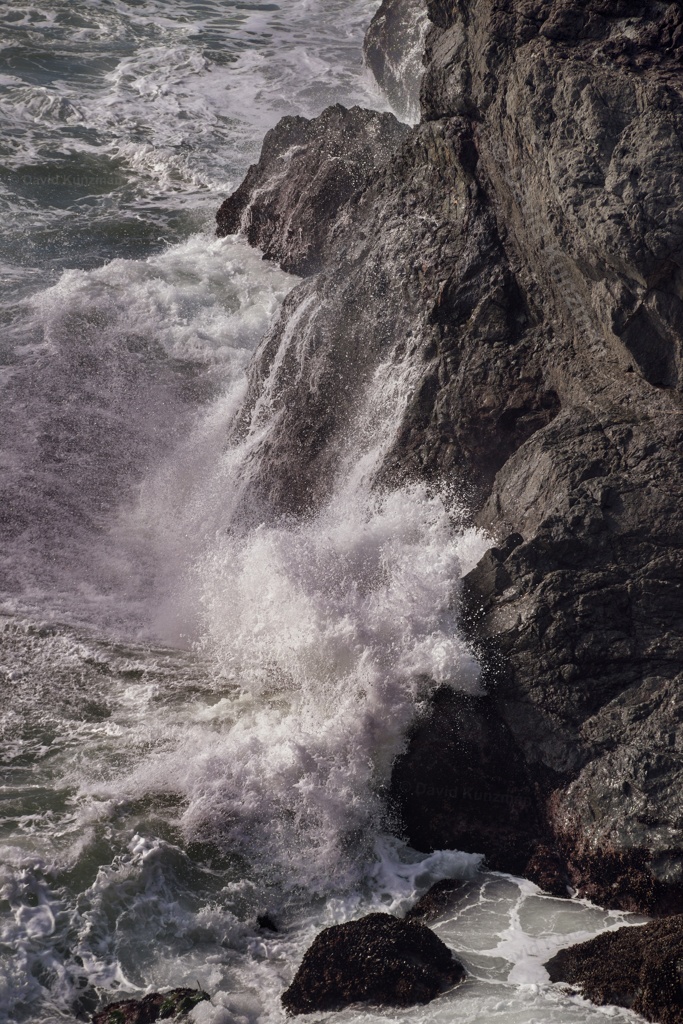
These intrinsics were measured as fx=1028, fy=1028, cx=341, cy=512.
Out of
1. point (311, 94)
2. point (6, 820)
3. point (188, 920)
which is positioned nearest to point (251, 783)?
point (188, 920)

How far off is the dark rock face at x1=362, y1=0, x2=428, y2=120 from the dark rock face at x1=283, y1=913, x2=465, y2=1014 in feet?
40.6

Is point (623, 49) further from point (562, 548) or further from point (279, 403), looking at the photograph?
point (279, 403)

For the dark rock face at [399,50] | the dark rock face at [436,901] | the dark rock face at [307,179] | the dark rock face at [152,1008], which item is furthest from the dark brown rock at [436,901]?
the dark rock face at [399,50]

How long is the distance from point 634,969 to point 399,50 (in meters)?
13.8

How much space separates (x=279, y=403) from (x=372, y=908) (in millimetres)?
3669

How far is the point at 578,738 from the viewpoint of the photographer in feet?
15.0

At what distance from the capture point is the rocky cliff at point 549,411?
4.52 meters

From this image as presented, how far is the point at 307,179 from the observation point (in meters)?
8.91

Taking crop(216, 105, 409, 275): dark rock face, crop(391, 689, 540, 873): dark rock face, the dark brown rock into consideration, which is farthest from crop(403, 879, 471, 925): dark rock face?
crop(216, 105, 409, 275): dark rock face

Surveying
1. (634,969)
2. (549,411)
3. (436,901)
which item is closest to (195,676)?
(436,901)

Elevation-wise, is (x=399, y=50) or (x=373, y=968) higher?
(x=399, y=50)

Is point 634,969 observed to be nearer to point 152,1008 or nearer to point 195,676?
point 152,1008

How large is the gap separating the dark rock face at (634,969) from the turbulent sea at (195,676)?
4.3 inches

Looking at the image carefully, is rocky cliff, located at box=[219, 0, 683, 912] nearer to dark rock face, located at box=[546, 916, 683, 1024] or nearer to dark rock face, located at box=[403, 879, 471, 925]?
dark rock face, located at box=[403, 879, 471, 925]
